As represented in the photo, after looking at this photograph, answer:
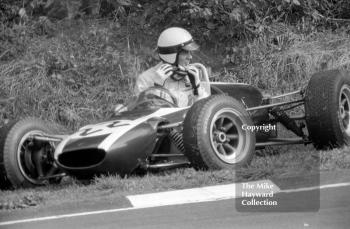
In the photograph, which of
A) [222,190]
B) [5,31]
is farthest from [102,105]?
[222,190]

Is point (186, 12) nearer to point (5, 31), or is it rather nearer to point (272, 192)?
point (5, 31)

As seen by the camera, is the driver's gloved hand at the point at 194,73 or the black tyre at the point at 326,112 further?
the driver's gloved hand at the point at 194,73

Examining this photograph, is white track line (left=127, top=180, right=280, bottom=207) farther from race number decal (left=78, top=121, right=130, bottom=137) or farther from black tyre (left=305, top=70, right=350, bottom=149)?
black tyre (left=305, top=70, right=350, bottom=149)

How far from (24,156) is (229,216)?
389 cm

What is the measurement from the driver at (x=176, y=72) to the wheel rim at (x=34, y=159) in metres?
1.33

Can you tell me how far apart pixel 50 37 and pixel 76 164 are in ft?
22.3

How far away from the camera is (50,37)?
1600 centimetres

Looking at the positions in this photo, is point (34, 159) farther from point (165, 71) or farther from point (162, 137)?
point (165, 71)

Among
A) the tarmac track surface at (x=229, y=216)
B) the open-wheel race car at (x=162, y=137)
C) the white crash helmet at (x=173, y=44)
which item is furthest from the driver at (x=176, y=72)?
the tarmac track surface at (x=229, y=216)

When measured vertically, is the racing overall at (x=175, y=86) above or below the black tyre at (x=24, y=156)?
above

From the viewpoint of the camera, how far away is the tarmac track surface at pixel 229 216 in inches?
261

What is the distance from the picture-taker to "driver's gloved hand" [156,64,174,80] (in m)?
11.0

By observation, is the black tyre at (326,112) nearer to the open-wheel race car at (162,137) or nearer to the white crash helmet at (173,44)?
the open-wheel race car at (162,137)

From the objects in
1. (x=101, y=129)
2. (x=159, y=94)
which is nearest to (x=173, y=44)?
(x=159, y=94)
